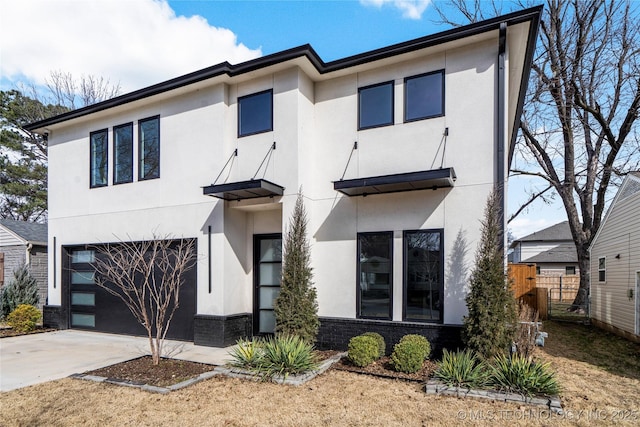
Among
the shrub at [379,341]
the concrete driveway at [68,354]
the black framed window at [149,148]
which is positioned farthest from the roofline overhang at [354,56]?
the concrete driveway at [68,354]

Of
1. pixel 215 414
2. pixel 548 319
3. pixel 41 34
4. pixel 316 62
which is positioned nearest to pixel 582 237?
pixel 548 319

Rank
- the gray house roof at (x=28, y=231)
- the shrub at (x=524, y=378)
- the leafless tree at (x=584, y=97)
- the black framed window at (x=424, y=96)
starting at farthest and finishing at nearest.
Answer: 1. the leafless tree at (x=584, y=97)
2. the gray house roof at (x=28, y=231)
3. the black framed window at (x=424, y=96)
4. the shrub at (x=524, y=378)

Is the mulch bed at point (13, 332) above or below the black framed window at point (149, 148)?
below

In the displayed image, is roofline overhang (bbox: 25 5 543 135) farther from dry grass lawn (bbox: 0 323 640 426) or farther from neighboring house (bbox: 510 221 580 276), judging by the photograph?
neighboring house (bbox: 510 221 580 276)

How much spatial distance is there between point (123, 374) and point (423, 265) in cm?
561

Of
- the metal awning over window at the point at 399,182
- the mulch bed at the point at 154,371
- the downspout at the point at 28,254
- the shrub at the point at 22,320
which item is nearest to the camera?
the mulch bed at the point at 154,371

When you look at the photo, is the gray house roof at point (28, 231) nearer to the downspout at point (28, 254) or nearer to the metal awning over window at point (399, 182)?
the downspout at point (28, 254)

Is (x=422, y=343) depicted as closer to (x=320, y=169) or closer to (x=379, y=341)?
(x=379, y=341)

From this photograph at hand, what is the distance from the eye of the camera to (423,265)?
287 inches

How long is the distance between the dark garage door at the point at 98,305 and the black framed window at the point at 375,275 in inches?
157

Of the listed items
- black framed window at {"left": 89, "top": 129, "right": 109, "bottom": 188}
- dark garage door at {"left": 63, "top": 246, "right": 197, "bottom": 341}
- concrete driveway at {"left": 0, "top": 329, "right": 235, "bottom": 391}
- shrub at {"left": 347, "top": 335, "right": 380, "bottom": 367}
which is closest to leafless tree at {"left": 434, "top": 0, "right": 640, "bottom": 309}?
shrub at {"left": 347, "top": 335, "right": 380, "bottom": 367}

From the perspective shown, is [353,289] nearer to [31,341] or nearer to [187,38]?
[31,341]

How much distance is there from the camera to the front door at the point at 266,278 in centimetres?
898

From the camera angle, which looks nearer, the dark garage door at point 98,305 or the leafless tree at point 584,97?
the dark garage door at point 98,305
